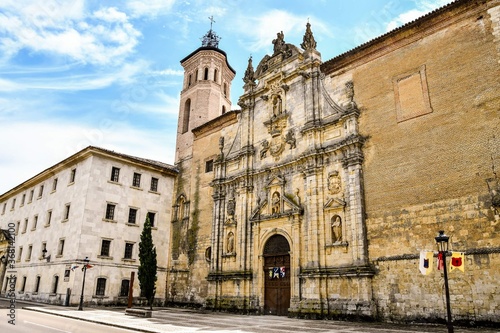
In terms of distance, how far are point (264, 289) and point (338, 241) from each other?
19.6ft

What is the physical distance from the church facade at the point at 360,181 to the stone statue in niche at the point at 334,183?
58 millimetres

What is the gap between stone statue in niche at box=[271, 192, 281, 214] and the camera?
23638 millimetres

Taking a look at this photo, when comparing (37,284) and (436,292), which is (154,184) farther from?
(436,292)

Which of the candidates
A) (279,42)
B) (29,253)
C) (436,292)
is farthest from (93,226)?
(436,292)

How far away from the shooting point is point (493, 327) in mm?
14289

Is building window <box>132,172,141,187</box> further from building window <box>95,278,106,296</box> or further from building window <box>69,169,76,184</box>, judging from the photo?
building window <box>95,278,106,296</box>

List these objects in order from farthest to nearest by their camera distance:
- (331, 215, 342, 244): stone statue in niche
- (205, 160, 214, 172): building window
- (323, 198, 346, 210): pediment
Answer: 1. (205, 160, 214, 172): building window
2. (323, 198, 346, 210): pediment
3. (331, 215, 342, 244): stone statue in niche

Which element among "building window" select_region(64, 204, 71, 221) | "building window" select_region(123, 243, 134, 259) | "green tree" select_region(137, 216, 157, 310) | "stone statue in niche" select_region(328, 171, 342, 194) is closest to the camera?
"stone statue in niche" select_region(328, 171, 342, 194)

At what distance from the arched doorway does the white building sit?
436 inches

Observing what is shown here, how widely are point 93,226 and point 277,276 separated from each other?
13.8 meters

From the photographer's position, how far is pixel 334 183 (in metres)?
21.1

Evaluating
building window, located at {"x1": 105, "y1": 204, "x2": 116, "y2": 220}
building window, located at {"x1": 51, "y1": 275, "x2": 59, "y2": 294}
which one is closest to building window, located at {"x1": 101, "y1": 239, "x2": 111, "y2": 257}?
building window, located at {"x1": 105, "y1": 204, "x2": 116, "y2": 220}

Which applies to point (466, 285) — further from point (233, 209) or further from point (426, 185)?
point (233, 209)

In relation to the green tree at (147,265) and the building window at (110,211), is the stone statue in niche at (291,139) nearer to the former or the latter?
the green tree at (147,265)
